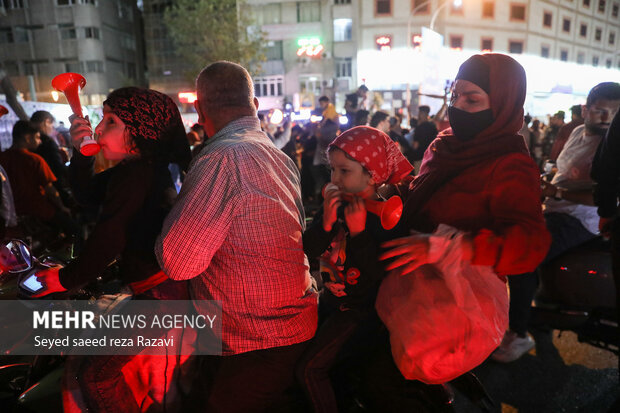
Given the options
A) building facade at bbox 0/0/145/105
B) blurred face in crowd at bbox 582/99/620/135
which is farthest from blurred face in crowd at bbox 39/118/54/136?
building facade at bbox 0/0/145/105

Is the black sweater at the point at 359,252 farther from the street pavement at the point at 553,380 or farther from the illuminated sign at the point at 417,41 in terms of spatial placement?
the illuminated sign at the point at 417,41

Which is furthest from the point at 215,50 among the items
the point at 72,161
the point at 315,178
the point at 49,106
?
the point at 72,161

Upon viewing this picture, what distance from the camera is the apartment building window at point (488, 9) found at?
1346 inches

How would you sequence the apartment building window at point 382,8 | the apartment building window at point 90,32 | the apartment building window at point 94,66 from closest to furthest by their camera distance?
the apartment building window at point 382,8 < the apartment building window at point 90,32 < the apartment building window at point 94,66

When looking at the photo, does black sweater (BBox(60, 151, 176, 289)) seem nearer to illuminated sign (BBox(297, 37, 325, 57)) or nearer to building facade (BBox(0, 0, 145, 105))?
illuminated sign (BBox(297, 37, 325, 57))

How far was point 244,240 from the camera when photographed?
1726mm

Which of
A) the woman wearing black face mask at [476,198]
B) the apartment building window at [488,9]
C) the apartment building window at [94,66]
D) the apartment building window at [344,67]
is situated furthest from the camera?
the apartment building window at [94,66]

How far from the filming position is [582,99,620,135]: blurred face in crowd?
3.26 m

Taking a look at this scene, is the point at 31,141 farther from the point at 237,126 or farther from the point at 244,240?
the point at 244,240

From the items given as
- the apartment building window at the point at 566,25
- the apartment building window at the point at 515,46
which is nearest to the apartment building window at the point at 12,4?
the apartment building window at the point at 515,46

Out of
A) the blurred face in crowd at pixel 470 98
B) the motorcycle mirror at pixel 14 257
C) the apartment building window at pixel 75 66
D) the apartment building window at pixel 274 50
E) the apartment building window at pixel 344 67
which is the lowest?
the motorcycle mirror at pixel 14 257

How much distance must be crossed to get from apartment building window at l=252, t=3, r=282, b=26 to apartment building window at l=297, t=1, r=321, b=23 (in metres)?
1.84

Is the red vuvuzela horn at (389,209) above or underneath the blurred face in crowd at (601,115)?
underneath

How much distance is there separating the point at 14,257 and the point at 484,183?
83.6 inches
